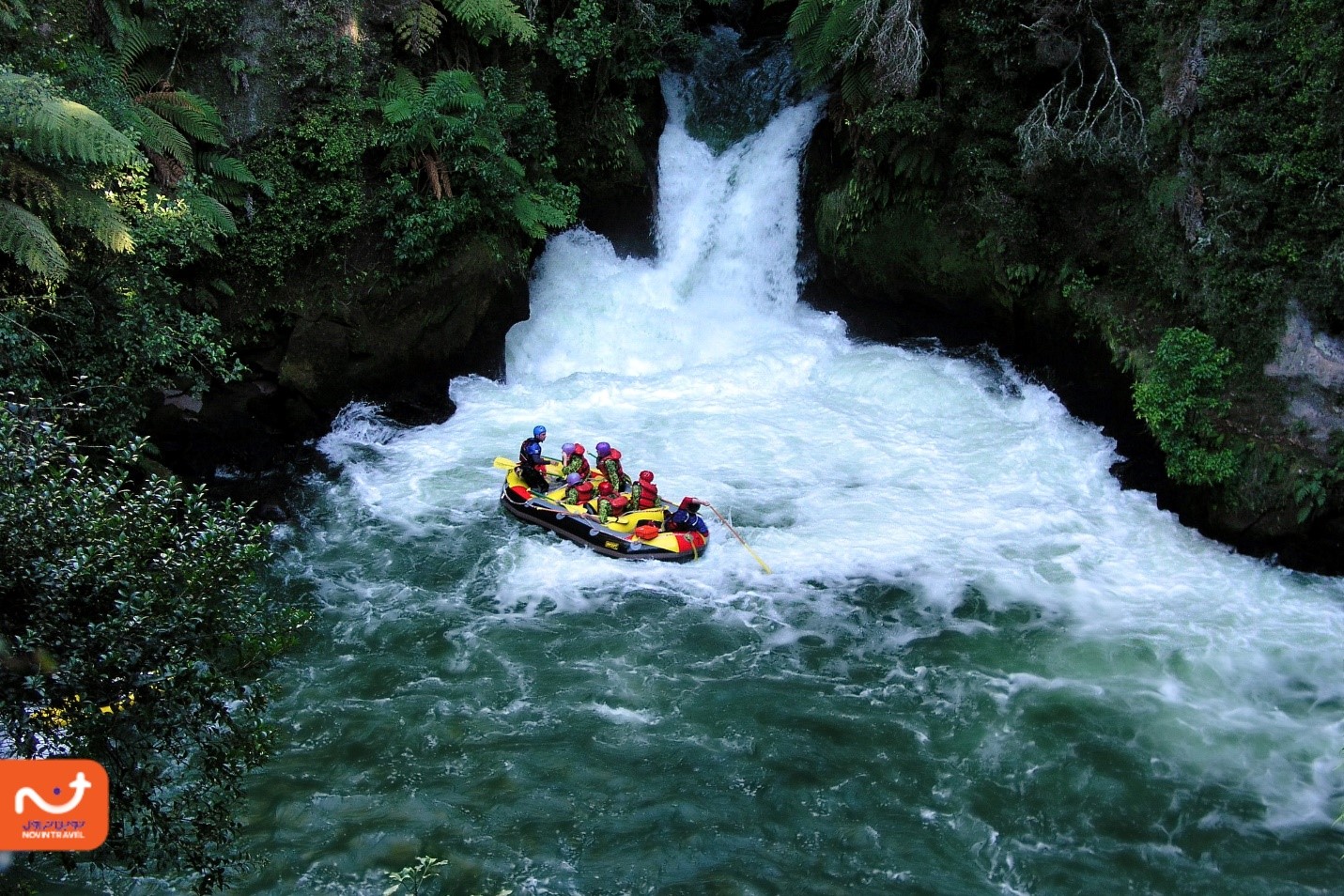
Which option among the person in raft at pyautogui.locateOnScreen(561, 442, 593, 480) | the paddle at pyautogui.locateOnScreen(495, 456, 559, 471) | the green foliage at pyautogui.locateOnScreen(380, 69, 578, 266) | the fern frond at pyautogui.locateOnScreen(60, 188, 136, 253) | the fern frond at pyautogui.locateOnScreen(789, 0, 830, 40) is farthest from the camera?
the fern frond at pyautogui.locateOnScreen(789, 0, 830, 40)

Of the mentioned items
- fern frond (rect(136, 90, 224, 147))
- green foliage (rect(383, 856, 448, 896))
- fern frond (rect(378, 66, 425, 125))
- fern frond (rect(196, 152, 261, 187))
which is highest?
fern frond (rect(378, 66, 425, 125))

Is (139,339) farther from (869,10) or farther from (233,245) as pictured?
(869,10)

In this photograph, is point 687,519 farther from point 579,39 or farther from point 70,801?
point 579,39

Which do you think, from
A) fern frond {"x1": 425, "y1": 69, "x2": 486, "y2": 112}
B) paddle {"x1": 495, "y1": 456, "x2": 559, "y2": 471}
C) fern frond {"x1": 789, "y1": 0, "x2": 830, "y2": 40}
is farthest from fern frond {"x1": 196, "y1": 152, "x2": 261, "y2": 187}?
fern frond {"x1": 789, "y1": 0, "x2": 830, "y2": 40}

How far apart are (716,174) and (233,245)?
8221mm

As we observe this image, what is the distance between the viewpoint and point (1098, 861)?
25.0ft

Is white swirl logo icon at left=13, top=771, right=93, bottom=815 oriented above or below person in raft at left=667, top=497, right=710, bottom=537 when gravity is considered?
above

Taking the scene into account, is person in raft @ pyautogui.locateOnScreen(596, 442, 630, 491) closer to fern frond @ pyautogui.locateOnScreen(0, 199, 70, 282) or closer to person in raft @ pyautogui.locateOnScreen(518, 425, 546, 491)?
person in raft @ pyautogui.locateOnScreen(518, 425, 546, 491)

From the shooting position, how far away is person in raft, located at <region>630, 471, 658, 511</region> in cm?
1165

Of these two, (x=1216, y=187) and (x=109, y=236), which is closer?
(x=109, y=236)

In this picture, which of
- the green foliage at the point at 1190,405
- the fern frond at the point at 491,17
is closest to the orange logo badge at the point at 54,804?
the green foliage at the point at 1190,405

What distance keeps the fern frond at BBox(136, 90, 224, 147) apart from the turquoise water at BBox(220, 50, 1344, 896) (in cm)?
421

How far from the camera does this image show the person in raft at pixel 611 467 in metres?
12.1

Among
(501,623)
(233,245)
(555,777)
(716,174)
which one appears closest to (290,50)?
(233,245)
